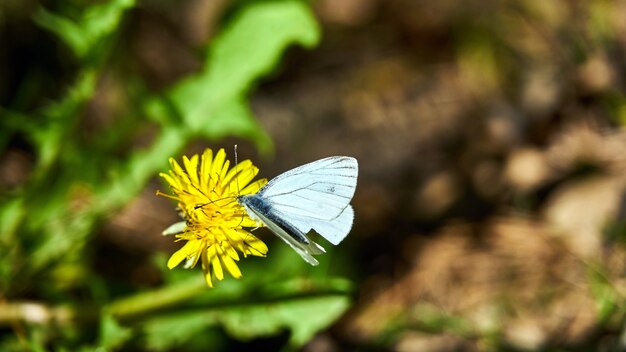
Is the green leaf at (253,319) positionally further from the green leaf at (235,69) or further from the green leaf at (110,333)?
the green leaf at (235,69)

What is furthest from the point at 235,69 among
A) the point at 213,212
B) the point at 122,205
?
the point at 213,212

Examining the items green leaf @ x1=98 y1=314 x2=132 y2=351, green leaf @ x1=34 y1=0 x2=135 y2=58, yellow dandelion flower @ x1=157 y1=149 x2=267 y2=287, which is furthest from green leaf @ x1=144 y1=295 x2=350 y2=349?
green leaf @ x1=34 y1=0 x2=135 y2=58

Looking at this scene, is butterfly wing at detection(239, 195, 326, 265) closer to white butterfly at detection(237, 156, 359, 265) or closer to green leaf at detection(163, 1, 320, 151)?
white butterfly at detection(237, 156, 359, 265)

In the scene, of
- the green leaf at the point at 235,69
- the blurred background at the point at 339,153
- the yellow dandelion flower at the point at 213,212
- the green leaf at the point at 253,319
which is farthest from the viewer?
the green leaf at the point at 235,69

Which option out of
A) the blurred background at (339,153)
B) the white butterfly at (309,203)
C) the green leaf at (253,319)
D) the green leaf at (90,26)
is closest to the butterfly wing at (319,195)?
the white butterfly at (309,203)

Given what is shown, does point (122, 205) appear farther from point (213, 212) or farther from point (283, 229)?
point (283, 229)

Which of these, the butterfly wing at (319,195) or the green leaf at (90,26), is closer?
the butterfly wing at (319,195)
